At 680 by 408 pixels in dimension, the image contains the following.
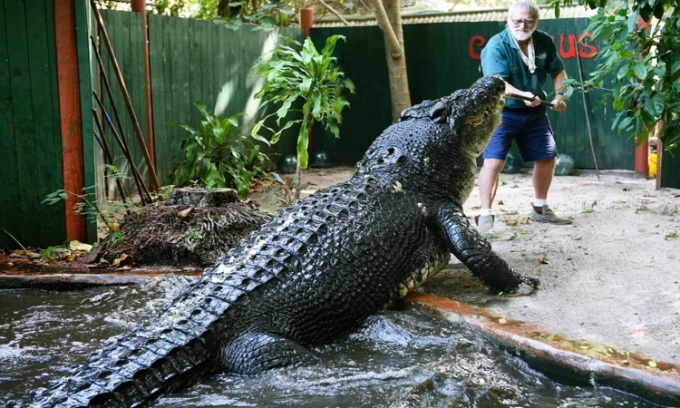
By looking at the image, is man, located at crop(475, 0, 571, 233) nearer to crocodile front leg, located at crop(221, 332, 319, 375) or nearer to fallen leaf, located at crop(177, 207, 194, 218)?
fallen leaf, located at crop(177, 207, 194, 218)

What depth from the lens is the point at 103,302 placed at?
497 centimetres

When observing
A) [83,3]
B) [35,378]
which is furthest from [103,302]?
[83,3]

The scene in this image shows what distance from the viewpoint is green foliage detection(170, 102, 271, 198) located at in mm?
8938

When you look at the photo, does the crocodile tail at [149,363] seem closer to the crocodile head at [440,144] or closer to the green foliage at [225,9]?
the crocodile head at [440,144]

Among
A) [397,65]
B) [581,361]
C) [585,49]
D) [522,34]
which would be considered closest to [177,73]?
[397,65]

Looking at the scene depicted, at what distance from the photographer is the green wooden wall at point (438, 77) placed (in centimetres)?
1048

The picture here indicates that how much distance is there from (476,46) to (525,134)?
→ 4.86 m

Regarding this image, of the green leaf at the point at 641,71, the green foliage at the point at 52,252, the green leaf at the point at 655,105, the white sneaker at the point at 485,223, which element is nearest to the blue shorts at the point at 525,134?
the white sneaker at the point at 485,223

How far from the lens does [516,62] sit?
6.46 meters

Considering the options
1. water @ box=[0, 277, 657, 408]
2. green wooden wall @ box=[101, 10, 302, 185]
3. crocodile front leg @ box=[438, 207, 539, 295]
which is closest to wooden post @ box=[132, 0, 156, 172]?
green wooden wall @ box=[101, 10, 302, 185]

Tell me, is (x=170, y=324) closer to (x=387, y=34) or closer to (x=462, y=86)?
(x=387, y=34)

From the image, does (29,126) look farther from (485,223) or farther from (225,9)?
(225,9)

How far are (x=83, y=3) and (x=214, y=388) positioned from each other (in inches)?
153

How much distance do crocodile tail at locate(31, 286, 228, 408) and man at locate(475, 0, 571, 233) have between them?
11.2 feet
